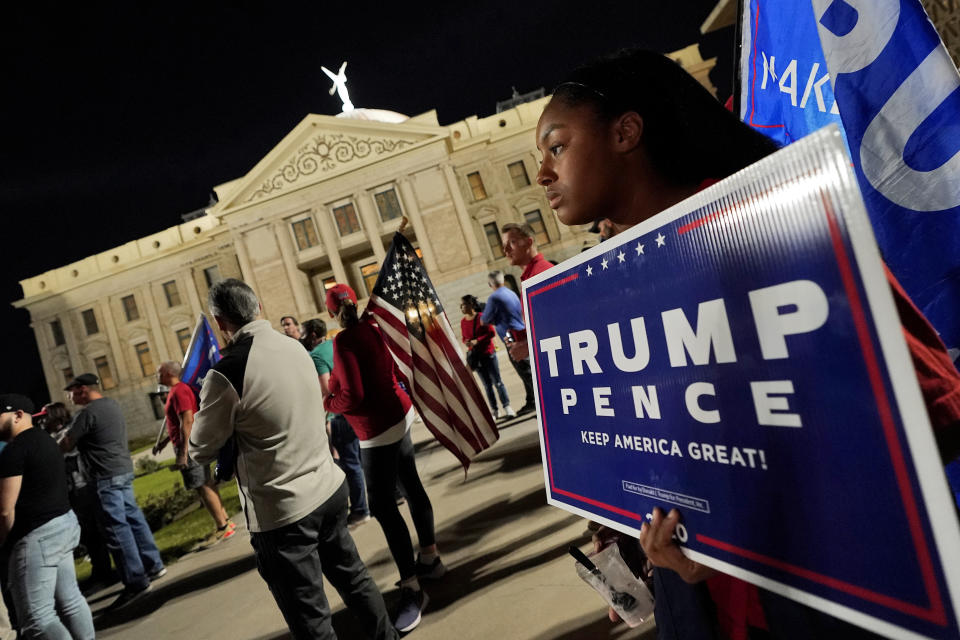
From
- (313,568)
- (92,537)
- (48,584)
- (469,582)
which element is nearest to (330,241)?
(92,537)

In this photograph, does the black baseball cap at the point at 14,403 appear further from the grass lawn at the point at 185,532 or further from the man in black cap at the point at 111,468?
the grass lawn at the point at 185,532

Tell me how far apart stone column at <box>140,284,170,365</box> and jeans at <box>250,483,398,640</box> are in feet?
119

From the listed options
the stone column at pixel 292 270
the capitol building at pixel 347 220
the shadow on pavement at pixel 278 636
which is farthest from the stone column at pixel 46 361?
the shadow on pavement at pixel 278 636

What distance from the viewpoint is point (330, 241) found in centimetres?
2875

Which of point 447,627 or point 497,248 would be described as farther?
point 497,248

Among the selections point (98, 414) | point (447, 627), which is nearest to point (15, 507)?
point (98, 414)

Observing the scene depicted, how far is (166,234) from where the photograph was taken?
33.2 metres

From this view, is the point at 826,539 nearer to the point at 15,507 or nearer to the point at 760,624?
the point at 760,624

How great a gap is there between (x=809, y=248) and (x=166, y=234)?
39623 mm

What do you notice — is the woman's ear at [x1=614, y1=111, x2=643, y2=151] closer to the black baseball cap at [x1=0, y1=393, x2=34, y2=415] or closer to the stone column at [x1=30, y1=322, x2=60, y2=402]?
the black baseball cap at [x1=0, y1=393, x2=34, y2=415]

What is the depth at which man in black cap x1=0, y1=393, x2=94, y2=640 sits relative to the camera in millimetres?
2945

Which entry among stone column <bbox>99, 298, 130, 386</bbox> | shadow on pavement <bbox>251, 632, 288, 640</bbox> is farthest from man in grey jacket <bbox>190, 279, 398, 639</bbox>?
stone column <bbox>99, 298, 130, 386</bbox>

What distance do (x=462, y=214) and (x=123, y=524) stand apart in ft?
81.9

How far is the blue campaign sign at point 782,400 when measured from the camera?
52 cm
